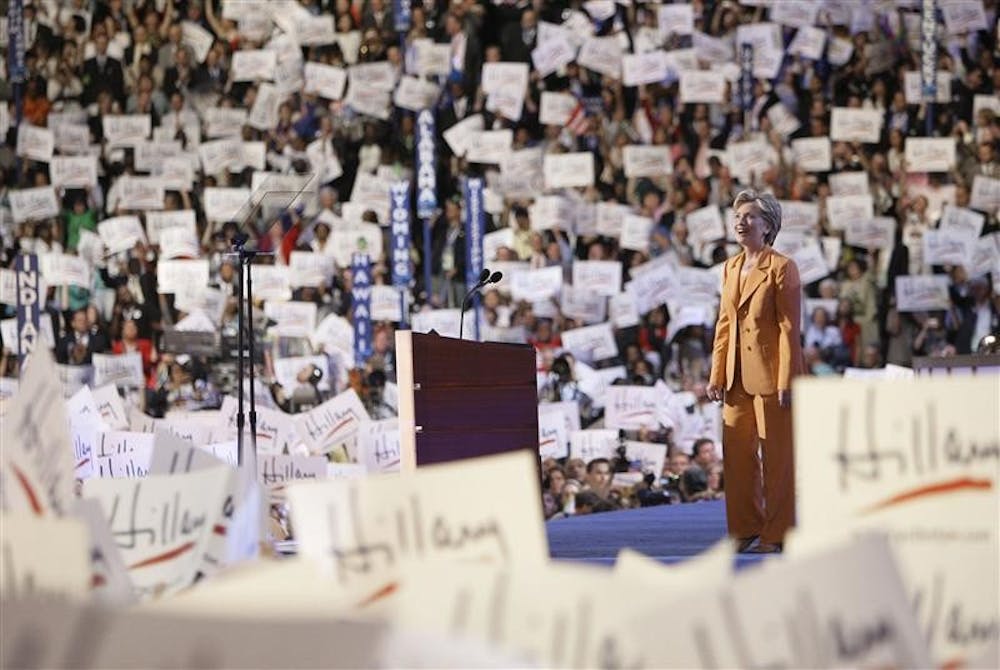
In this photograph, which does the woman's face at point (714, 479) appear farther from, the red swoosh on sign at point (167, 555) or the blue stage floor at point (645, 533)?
the red swoosh on sign at point (167, 555)

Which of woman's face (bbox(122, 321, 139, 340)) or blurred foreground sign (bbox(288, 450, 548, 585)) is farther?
woman's face (bbox(122, 321, 139, 340))

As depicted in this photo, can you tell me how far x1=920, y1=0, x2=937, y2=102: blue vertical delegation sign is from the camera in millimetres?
14383

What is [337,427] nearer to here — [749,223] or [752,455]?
[752,455]

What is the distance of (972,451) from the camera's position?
238cm

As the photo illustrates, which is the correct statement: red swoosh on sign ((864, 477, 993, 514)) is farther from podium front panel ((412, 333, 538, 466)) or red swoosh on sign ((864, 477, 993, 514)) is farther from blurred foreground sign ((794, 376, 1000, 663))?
podium front panel ((412, 333, 538, 466))

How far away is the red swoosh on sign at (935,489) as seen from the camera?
7.64ft

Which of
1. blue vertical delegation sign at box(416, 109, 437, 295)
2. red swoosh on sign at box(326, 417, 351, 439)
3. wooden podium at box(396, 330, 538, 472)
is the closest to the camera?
wooden podium at box(396, 330, 538, 472)

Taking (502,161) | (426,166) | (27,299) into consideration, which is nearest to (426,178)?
(426,166)

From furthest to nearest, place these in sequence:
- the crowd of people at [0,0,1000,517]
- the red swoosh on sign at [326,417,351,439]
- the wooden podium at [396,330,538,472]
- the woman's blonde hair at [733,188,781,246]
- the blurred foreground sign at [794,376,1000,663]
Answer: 1. the crowd of people at [0,0,1000,517]
2. the red swoosh on sign at [326,417,351,439]
3. the woman's blonde hair at [733,188,781,246]
4. the wooden podium at [396,330,538,472]
5. the blurred foreground sign at [794,376,1000,663]

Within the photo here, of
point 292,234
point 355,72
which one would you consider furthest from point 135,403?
point 355,72

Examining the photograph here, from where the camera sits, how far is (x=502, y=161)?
14.8 meters

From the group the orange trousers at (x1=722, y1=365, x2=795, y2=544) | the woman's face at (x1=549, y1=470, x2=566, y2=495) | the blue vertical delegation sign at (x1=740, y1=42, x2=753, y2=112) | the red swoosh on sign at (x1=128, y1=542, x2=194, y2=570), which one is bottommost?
the woman's face at (x1=549, y1=470, x2=566, y2=495)

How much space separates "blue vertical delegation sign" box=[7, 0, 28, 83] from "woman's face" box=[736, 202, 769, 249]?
1020 centimetres

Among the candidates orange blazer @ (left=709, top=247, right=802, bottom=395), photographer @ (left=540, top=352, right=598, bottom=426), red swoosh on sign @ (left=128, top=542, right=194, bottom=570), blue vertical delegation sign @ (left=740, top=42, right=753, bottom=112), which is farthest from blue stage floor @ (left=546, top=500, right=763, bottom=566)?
blue vertical delegation sign @ (left=740, top=42, right=753, bottom=112)
